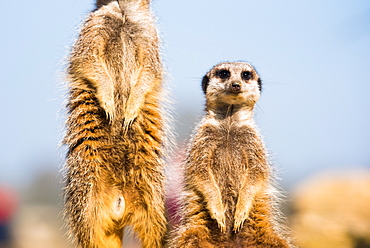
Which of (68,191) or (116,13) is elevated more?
(116,13)

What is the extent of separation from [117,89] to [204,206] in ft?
4.77

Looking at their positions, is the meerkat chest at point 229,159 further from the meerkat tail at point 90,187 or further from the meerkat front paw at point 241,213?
the meerkat tail at point 90,187

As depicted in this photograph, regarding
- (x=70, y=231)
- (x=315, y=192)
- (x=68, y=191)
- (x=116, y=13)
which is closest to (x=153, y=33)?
(x=116, y=13)

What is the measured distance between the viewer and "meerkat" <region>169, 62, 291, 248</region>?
4992 millimetres

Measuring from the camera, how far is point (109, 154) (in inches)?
202

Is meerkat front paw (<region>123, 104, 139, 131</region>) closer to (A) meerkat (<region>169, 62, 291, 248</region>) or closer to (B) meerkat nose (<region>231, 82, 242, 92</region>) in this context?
(A) meerkat (<region>169, 62, 291, 248</region>)

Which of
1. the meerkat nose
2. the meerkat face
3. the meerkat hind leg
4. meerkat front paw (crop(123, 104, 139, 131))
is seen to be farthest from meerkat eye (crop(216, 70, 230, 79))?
the meerkat hind leg

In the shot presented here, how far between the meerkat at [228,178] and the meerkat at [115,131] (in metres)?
0.33

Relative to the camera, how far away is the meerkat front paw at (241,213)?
499 centimetres

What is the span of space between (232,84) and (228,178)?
36.4 inches

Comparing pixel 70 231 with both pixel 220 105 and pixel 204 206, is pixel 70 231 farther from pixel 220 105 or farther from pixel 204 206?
pixel 220 105

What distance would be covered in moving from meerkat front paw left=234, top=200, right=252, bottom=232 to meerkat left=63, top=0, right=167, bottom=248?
2.30 feet

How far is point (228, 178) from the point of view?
5.21 metres

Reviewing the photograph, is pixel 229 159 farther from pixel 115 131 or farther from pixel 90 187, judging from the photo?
pixel 90 187
